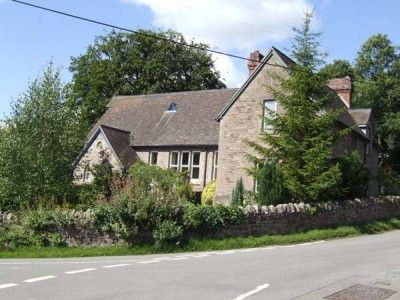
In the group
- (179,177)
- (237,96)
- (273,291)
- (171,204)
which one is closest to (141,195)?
(171,204)

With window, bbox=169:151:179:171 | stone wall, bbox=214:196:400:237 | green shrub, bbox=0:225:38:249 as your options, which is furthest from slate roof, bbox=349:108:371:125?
green shrub, bbox=0:225:38:249

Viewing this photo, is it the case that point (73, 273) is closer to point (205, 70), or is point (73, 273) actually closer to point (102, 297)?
point (102, 297)

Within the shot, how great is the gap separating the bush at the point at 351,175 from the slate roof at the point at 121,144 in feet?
53.2

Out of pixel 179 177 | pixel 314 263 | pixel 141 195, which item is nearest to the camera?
pixel 314 263

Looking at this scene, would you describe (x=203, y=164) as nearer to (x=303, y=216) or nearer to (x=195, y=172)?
(x=195, y=172)

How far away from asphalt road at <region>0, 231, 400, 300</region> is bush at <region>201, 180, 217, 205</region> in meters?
17.1

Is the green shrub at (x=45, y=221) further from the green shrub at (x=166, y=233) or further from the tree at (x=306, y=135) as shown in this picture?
the tree at (x=306, y=135)

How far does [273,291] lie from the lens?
10.7m

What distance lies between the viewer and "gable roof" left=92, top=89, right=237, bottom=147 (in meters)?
39.0

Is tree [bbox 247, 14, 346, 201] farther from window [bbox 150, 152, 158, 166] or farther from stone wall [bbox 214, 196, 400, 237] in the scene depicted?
window [bbox 150, 152, 158, 166]

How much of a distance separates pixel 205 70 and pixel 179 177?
30975 mm

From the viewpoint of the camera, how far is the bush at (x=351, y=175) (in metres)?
27.7

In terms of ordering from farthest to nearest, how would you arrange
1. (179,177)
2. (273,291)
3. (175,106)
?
1. (175,106)
2. (179,177)
3. (273,291)

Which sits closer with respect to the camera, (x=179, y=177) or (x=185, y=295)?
(x=185, y=295)
